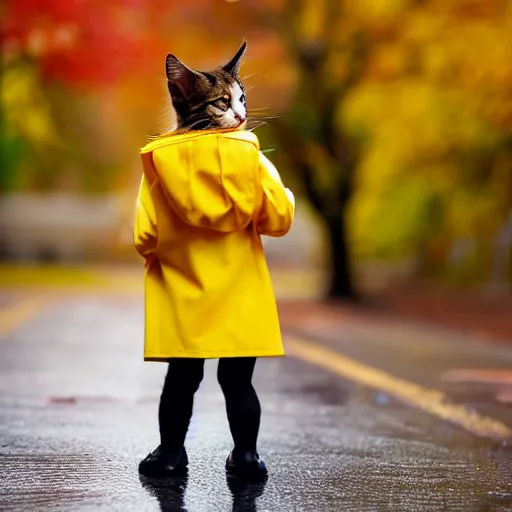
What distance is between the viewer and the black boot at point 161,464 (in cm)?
527

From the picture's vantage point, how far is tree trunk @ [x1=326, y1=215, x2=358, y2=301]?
78.8ft

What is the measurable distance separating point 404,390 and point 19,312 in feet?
36.9

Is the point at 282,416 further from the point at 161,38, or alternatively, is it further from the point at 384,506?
the point at 161,38

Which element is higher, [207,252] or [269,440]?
[207,252]

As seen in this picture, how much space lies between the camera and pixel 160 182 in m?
5.22

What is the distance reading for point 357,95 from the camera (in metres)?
22.8

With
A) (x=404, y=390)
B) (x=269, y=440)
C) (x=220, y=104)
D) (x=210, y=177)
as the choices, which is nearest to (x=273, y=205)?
(x=210, y=177)

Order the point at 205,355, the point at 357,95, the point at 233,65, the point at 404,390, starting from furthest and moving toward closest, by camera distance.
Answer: the point at 357,95 < the point at 404,390 < the point at 233,65 < the point at 205,355

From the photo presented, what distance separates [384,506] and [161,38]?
1818 centimetres

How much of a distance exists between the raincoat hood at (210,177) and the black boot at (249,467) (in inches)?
40.6

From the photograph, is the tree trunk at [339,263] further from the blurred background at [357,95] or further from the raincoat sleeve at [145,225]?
the raincoat sleeve at [145,225]

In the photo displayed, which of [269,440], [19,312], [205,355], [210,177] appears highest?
[210,177]

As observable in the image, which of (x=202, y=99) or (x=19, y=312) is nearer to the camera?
(x=202, y=99)

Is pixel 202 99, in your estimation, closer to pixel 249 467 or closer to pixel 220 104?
pixel 220 104
